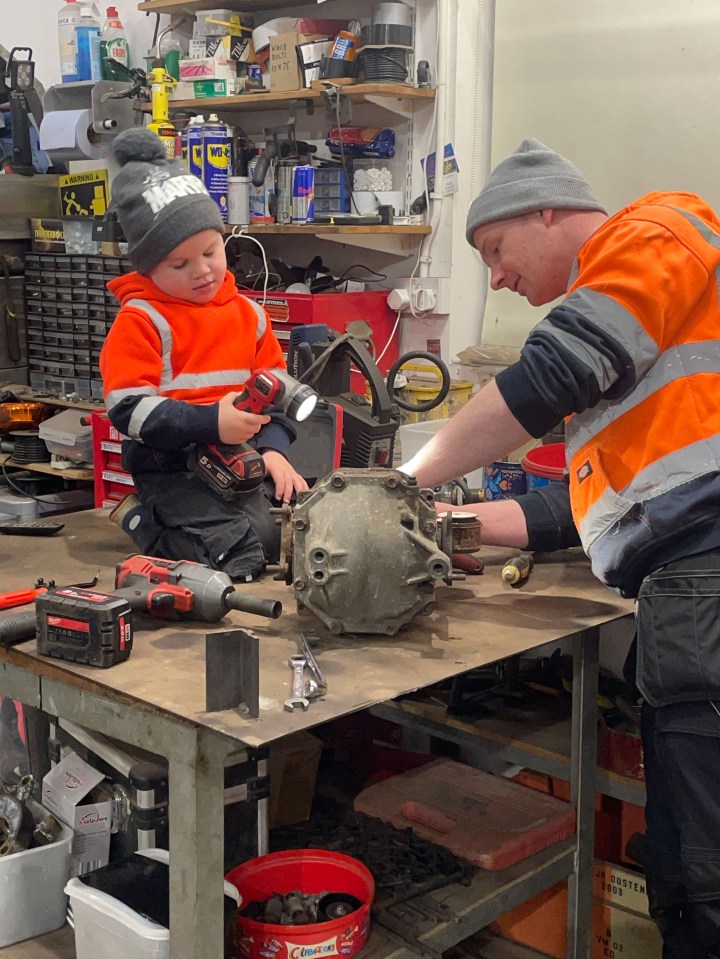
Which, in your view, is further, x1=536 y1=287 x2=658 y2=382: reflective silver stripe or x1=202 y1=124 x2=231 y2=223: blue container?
x1=202 y1=124 x2=231 y2=223: blue container

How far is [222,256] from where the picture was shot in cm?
209

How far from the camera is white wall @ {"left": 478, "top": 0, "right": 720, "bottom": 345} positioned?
2.65m

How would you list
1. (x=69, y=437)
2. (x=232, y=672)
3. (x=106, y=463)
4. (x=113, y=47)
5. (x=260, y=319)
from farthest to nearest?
1. (x=113, y=47)
2. (x=69, y=437)
3. (x=106, y=463)
4. (x=260, y=319)
5. (x=232, y=672)

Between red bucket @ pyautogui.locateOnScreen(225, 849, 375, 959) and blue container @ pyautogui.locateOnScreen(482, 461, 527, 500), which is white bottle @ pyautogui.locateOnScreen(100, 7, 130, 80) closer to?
blue container @ pyautogui.locateOnScreen(482, 461, 527, 500)

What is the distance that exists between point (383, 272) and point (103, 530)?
138cm

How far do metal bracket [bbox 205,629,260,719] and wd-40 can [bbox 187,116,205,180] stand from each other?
7.17 feet

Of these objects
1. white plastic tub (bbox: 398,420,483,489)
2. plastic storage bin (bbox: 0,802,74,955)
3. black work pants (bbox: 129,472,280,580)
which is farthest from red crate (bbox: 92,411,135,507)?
plastic storage bin (bbox: 0,802,74,955)

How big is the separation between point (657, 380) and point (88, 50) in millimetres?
2904

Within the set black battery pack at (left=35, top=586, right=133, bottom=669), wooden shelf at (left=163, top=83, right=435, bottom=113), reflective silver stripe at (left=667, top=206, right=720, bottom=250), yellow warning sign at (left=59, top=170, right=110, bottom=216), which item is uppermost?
wooden shelf at (left=163, top=83, right=435, bottom=113)

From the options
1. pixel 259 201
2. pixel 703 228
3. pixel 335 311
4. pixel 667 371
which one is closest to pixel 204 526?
pixel 667 371

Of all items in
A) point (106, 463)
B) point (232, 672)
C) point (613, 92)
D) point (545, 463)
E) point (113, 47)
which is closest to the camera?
point (232, 672)

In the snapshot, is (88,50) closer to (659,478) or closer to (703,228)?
(703,228)

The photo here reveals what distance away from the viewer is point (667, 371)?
157 cm

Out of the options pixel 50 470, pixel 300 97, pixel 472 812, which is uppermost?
pixel 300 97
